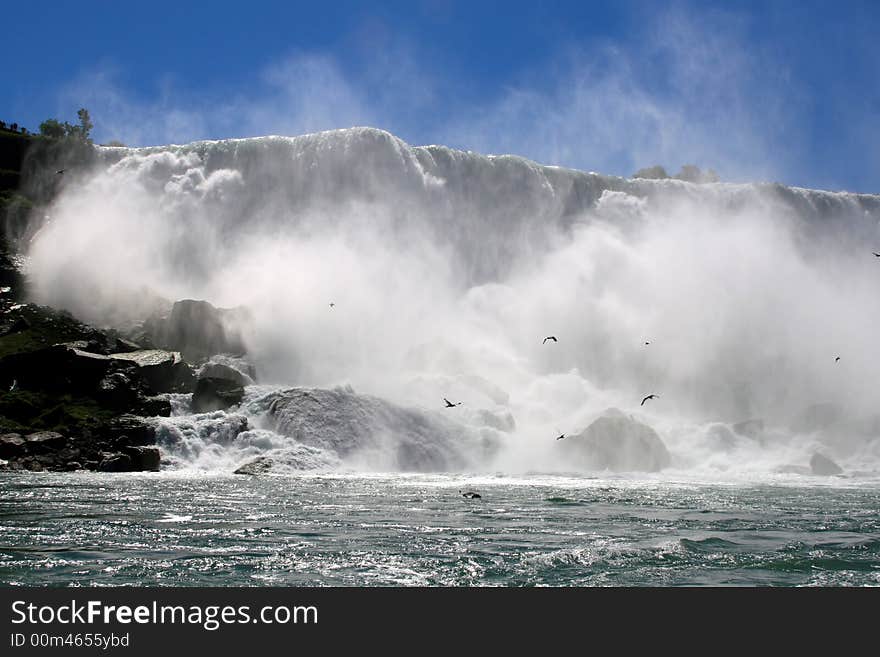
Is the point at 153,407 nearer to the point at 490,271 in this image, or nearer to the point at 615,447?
the point at 615,447

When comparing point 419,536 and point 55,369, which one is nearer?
point 419,536

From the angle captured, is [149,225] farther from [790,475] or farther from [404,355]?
[790,475]

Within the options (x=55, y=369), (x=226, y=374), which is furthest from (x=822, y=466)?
(x=55, y=369)

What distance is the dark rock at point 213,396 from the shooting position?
54.4m

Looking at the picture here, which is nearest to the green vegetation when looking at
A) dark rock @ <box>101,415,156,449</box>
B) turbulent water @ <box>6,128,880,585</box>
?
turbulent water @ <box>6,128,880,585</box>

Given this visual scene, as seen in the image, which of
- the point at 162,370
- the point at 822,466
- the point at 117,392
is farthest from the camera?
the point at 162,370

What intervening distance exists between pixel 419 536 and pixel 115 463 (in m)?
28.9

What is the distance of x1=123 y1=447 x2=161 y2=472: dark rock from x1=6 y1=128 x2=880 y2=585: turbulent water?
1698 mm

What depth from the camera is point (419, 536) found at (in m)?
20.7

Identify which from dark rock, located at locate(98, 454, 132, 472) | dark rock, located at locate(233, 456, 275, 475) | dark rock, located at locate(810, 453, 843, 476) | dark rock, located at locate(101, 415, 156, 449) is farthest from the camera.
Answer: dark rock, located at locate(810, 453, 843, 476)

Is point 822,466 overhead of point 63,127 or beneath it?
beneath

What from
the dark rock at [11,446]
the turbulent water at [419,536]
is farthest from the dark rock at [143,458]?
the turbulent water at [419,536]

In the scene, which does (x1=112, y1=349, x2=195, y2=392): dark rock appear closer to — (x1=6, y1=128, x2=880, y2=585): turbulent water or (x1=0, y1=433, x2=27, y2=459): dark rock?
(x1=6, y1=128, x2=880, y2=585): turbulent water

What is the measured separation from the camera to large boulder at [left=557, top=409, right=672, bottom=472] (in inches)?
2142
